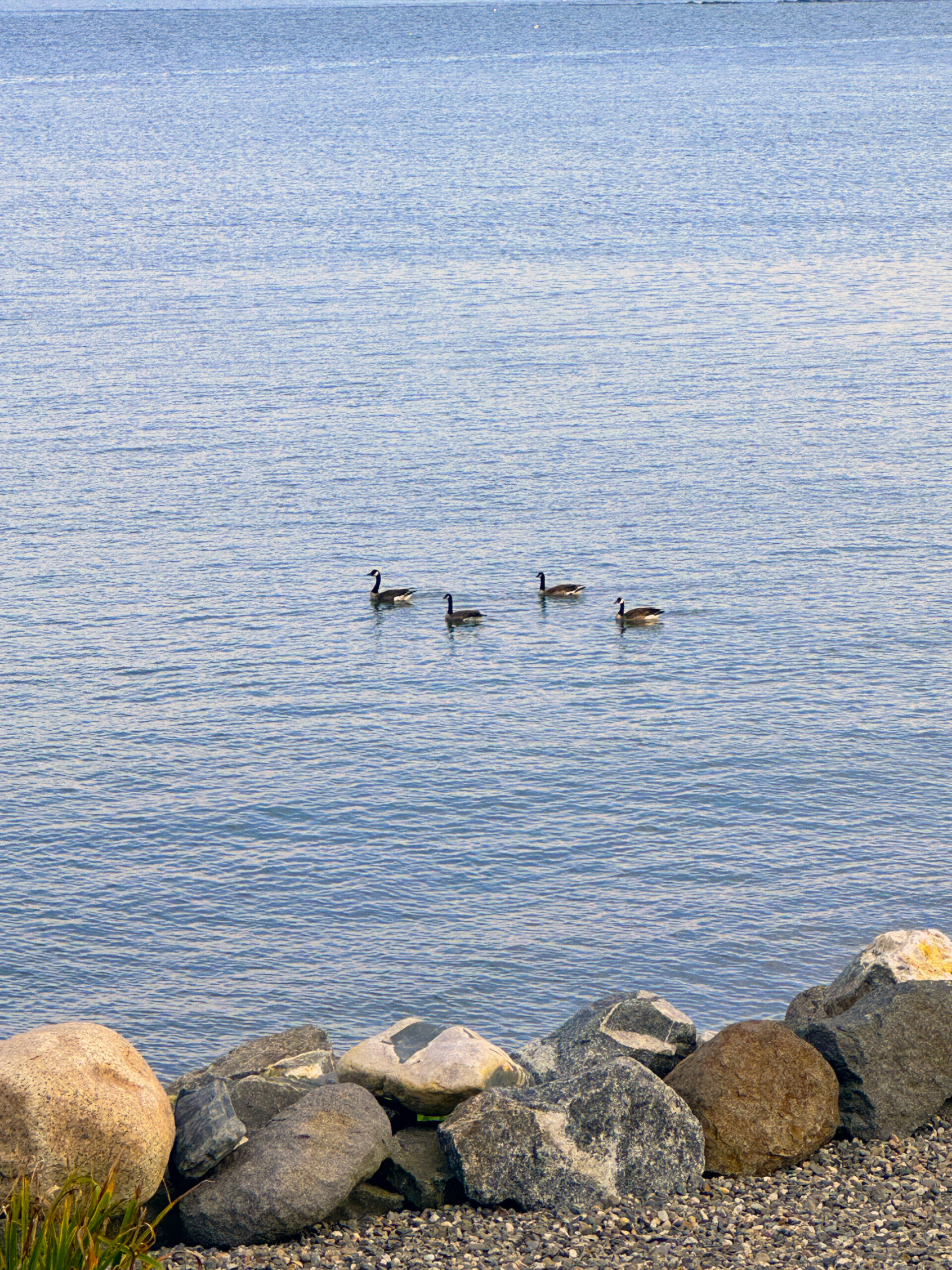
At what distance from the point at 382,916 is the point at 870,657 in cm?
1847

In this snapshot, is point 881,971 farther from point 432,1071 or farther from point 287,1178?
point 287,1178

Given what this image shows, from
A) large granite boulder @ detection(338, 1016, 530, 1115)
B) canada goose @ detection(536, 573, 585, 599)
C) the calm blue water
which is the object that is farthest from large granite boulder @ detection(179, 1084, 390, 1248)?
canada goose @ detection(536, 573, 585, 599)

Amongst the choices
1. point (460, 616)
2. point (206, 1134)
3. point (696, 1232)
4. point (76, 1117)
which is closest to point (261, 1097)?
point (206, 1134)

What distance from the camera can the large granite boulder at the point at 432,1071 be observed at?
62.1 ft

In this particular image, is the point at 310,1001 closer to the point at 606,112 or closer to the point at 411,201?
the point at 411,201

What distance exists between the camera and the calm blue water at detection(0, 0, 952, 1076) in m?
31.5

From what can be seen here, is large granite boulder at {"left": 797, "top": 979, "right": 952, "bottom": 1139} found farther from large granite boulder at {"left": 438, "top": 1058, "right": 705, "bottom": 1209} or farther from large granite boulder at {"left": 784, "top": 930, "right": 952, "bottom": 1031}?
large granite boulder at {"left": 438, "top": 1058, "right": 705, "bottom": 1209}

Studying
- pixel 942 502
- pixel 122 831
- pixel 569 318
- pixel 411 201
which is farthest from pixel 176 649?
pixel 411 201

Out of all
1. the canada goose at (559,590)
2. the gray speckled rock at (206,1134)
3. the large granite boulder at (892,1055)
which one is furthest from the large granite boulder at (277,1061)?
the canada goose at (559,590)

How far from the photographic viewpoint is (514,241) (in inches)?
4203

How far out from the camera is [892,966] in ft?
70.4

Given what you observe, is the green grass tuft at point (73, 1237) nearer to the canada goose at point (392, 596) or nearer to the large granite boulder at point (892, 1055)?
the large granite boulder at point (892, 1055)

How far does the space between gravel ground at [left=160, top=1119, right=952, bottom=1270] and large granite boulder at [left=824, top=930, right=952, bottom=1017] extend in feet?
11.5

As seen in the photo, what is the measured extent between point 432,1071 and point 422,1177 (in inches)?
63.8
